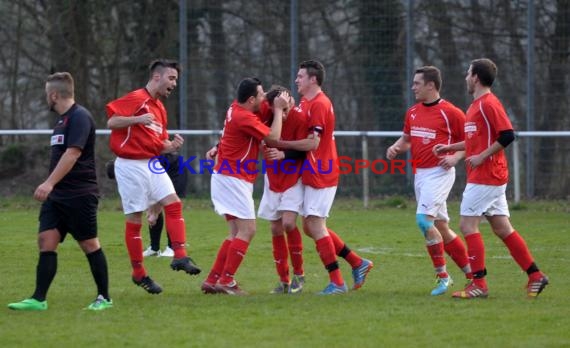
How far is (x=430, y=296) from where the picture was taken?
30.9 ft

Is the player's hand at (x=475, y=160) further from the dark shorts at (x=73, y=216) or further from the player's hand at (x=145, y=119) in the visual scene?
the dark shorts at (x=73, y=216)

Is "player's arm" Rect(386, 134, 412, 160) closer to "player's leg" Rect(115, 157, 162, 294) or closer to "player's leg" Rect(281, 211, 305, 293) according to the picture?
"player's leg" Rect(281, 211, 305, 293)

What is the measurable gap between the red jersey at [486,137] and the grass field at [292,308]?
3.24 ft

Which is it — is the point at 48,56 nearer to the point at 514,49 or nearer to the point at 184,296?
the point at 514,49

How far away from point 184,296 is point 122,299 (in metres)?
0.52

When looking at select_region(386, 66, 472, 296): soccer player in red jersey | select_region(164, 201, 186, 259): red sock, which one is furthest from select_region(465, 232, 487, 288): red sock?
select_region(164, 201, 186, 259): red sock

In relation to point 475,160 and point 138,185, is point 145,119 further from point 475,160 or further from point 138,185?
point 475,160

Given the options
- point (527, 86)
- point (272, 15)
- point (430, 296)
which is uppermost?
point (272, 15)

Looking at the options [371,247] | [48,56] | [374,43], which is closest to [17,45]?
[48,56]

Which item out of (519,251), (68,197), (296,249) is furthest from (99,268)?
(519,251)

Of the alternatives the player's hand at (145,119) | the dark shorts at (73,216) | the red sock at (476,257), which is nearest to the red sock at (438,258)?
the red sock at (476,257)

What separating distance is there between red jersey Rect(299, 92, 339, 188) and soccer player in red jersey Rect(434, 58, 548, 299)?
1.19 meters

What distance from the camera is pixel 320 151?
982 centimetres

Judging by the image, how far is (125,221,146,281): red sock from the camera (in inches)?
376
